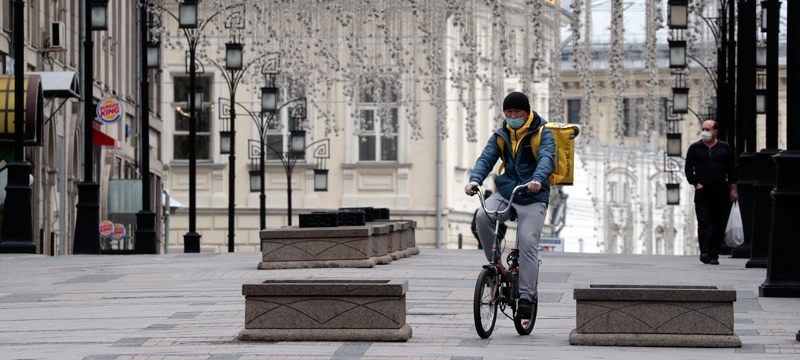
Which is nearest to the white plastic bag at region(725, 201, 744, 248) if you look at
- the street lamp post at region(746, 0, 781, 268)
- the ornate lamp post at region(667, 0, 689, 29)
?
the street lamp post at region(746, 0, 781, 268)

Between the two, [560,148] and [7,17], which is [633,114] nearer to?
[7,17]

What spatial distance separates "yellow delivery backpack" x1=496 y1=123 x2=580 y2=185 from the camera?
16.2 m

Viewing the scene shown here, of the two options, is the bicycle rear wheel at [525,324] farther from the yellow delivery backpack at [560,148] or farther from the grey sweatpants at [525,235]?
the yellow delivery backpack at [560,148]

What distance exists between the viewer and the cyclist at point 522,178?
620 inches

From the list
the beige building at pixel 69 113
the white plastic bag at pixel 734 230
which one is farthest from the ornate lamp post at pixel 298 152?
the white plastic bag at pixel 734 230

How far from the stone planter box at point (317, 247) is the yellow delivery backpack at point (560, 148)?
9.44m

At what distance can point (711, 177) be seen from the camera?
27.5 metres

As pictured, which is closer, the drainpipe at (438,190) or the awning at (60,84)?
the awning at (60,84)

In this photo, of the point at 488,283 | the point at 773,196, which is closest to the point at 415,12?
the point at 773,196

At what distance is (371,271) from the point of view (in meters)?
25.1

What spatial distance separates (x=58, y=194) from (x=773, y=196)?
1260 inches

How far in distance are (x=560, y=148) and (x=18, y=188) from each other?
17137 mm

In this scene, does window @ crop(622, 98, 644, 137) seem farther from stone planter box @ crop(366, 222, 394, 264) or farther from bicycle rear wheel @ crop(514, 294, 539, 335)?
bicycle rear wheel @ crop(514, 294, 539, 335)

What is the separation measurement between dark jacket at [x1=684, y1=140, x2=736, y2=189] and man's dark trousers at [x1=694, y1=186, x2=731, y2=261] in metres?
0.10
